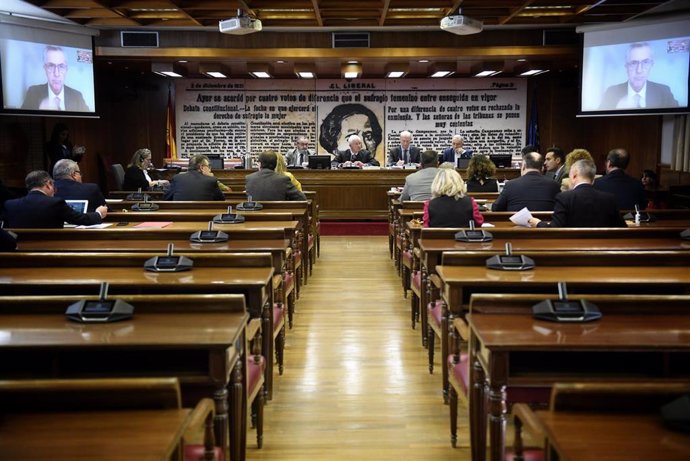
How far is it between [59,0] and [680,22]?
299 inches

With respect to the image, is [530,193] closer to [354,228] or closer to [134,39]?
[354,228]

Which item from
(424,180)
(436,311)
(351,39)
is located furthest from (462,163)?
(436,311)

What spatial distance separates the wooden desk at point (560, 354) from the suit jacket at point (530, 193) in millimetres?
3436

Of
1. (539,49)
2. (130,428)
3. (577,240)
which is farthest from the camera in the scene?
(539,49)

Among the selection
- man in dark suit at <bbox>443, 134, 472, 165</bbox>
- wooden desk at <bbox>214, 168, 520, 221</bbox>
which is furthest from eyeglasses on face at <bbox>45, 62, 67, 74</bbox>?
man in dark suit at <bbox>443, 134, 472, 165</bbox>

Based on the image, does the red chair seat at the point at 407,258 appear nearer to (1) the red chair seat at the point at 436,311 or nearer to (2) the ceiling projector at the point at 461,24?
(1) the red chair seat at the point at 436,311

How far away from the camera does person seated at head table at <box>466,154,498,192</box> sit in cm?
710

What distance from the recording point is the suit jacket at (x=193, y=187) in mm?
7152

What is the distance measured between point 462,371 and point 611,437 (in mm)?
1363

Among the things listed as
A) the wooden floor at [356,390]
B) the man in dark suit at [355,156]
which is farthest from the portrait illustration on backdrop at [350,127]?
the wooden floor at [356,390]

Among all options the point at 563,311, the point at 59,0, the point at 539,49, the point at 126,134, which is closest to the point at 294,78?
the point at 126,134

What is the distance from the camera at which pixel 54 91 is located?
9898mm

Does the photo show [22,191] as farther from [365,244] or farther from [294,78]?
[294,78]

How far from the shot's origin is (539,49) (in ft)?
34.7
